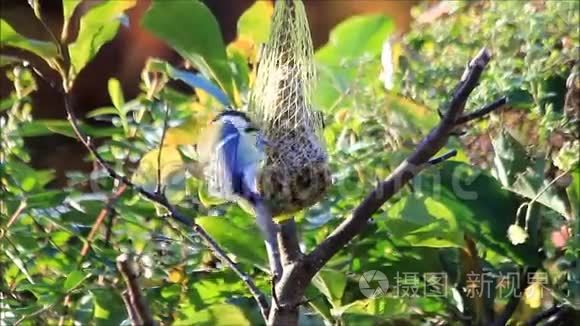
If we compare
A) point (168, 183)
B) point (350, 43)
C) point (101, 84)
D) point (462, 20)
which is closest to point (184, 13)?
point (168, 183)

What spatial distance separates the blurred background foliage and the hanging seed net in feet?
0.31

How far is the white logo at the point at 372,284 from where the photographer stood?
0.70 meters

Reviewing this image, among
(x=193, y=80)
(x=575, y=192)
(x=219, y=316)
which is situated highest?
(x=193, y=80)

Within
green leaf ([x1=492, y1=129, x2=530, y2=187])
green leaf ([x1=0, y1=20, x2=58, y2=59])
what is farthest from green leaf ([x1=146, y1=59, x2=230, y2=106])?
green leaf ([x1=492, y1=129, x2=530, y2=187])

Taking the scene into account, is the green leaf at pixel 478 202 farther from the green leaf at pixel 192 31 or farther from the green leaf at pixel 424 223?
the green leaf at pixel 192 31

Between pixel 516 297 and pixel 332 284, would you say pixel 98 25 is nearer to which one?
pixel 332 284

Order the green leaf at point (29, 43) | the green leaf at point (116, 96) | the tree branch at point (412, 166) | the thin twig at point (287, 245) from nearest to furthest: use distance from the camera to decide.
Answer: the tree branch at point (412, 166) → the thin twig at point (287, 245) → the green leaf at point (29, 43) → the green leaf at point (116, 96)

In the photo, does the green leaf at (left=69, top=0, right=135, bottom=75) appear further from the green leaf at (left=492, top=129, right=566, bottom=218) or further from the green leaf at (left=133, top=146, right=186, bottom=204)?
the green leaf at (left=492, top=129, right=566, bottom=218)

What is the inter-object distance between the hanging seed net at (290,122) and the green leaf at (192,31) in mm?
106

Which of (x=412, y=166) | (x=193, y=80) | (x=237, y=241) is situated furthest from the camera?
(x=193, y=80)

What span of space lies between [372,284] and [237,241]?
0.12 meters

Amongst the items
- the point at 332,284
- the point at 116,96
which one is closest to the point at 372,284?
the point at 332,284

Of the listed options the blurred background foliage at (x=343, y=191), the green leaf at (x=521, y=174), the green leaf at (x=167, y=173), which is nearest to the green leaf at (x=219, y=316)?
the blurred background foliage at (x=343, y=191)

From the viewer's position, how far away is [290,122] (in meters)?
0.59
